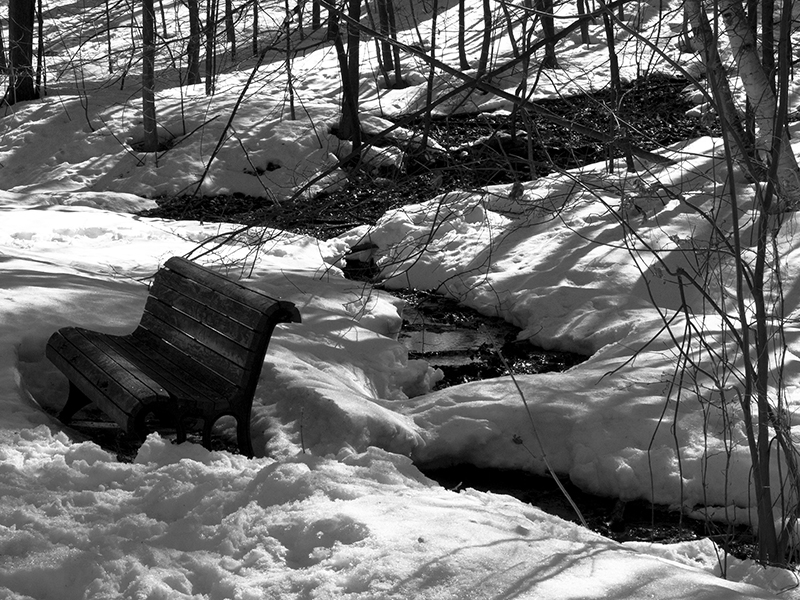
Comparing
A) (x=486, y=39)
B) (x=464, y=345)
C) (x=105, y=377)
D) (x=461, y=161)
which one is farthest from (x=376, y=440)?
(x=461, y=161)

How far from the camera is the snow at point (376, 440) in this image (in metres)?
2.52

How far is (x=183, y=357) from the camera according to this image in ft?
13.8

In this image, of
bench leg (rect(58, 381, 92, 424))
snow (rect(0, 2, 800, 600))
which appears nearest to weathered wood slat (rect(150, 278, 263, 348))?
snow (rect(0, 2, 800, 600))

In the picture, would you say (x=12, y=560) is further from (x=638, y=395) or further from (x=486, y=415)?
(x=638, y=395)

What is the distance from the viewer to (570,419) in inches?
186

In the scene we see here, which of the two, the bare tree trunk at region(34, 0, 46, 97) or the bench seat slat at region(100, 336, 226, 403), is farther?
the bare tree trunk at region(34, 0, 46, 97)

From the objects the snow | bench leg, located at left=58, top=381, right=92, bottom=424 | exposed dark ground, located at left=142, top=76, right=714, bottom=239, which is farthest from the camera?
exposed dark ground, located at left=142, top=76, right=714, bottom=239

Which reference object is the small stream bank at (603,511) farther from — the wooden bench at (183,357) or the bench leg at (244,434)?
the wooden bench at (183,357)

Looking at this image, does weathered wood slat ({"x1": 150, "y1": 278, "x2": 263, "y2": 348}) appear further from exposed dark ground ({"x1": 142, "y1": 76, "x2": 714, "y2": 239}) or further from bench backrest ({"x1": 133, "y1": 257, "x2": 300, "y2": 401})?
exposed dark ground ({"x1": 142, "y1": 76, "x2": 714, "y2": 239})

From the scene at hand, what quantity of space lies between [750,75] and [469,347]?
3.06m

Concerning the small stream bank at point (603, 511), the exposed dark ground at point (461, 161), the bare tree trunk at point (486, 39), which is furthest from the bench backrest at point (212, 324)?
the bare tree trunk at point (486, 39)

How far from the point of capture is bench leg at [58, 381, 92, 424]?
4.13 meters

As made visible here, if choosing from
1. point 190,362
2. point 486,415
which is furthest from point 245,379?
point 486,415

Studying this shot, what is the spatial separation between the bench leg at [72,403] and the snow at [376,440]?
13 cm
